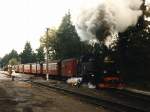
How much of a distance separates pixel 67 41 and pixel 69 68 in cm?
3911

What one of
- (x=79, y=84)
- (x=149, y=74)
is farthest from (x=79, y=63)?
(x=149, y=74)

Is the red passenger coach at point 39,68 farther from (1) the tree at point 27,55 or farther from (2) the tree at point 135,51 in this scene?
(1) the tree at point 27,55

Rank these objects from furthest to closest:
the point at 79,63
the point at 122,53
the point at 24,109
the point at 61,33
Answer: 1. the point at 61,33
2. the point at 122,53
3. the point at 79,63
4. the point at 24,109

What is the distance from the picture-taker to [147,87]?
91.9ft

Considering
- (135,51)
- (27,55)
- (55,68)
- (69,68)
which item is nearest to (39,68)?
(55,68)

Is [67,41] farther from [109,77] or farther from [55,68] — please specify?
[109,77]

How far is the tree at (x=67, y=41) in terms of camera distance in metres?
66.1

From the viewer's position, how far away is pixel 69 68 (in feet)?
103

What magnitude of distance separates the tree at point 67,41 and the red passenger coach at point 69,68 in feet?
94.0

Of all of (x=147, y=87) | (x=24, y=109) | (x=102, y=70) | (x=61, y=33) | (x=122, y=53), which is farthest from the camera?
(x=61, y=33)

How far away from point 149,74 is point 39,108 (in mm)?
19295

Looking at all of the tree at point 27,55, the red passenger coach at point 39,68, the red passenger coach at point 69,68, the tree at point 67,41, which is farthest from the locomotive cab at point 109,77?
the tree at point 27,55

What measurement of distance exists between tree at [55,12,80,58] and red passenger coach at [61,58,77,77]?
94.0 ft

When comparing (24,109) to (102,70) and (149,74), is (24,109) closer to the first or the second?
(102,70)
